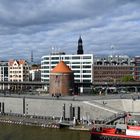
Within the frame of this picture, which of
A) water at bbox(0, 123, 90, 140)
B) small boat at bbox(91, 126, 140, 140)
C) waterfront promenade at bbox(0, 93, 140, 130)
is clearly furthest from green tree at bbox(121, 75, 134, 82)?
small boat at bbox(91, 126, 140, 140)

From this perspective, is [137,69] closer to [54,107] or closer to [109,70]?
[109,70]

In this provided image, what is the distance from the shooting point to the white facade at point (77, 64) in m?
178

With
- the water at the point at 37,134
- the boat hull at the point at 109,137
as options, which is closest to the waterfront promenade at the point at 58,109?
the water at the point at 37,134

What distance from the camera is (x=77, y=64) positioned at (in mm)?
180500

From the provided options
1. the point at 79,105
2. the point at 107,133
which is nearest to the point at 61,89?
the point at 79,105

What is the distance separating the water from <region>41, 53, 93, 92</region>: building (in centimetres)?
9063

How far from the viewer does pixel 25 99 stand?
10425 centimetres

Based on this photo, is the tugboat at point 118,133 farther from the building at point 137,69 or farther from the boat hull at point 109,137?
the building at point 137,69

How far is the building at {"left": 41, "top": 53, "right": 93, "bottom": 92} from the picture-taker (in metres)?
178

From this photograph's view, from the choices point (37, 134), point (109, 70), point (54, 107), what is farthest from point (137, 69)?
point (37, 134)

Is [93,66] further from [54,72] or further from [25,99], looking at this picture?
[25,99]

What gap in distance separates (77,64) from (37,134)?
4083 inches

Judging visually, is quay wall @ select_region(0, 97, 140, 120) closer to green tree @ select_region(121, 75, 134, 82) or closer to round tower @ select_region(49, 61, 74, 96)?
round tower @ select_region(49, 61, 74, 96)

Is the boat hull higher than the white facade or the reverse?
the reverse
